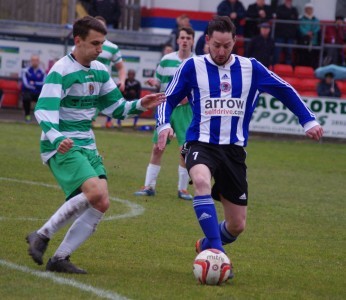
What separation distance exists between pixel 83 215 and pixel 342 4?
846 inches

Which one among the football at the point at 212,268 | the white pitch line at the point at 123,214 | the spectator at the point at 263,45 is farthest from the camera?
the spectator at the point at 263,45

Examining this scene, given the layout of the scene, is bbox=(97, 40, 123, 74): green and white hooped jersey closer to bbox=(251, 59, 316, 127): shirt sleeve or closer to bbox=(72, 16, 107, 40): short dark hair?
bbox=(251, 59, 316, 127): shirt sleeve

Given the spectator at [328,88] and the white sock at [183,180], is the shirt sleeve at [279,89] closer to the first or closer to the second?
the white sock at [183,180]

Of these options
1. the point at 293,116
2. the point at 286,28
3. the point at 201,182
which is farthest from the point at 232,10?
the point at 201,182

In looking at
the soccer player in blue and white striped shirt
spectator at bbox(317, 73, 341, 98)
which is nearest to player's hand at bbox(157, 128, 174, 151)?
the soccer player in blue and white striped shirt

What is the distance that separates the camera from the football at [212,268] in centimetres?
718

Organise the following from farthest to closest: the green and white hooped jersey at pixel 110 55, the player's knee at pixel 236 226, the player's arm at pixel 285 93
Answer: the green and white hooped jersey at pixel 110 55 < the player's arm at pixel 285 93 < the player's knee at pixel 236 226

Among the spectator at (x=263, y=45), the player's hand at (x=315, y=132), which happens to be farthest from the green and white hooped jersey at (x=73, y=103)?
the spectator at (x=263, y=45)

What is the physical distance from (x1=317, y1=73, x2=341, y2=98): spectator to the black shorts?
15319 mm

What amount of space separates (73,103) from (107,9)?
18357 millimetres

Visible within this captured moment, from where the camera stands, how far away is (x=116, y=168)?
51.1 feet

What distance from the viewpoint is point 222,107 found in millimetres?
7793

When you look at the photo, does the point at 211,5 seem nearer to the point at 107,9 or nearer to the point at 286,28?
the point at 107,9

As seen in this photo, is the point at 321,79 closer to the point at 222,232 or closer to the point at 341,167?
the point at 341,167
